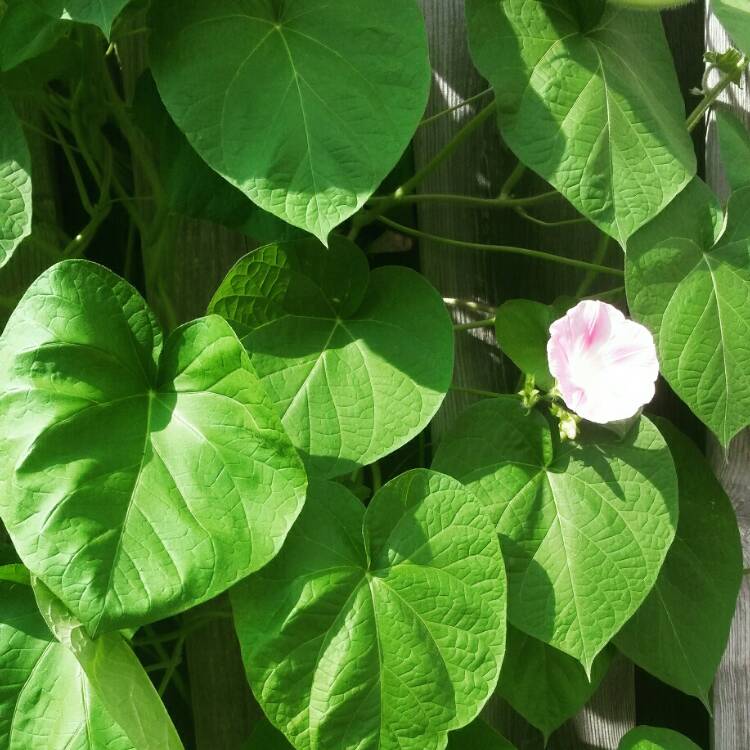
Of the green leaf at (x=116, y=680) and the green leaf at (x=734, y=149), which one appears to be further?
the green leaf at (x=734, y=149)

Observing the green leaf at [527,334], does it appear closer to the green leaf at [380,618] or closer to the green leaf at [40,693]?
the green leaf at [380,618]

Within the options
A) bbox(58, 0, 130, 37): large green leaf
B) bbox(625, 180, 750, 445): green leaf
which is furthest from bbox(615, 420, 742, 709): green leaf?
bbox(58, 0, 130, 37): large green leaf

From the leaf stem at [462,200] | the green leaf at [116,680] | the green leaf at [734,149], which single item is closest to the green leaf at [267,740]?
the green leaf at [116,680]

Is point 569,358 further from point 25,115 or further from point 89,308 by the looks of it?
point 25,115

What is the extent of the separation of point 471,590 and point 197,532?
22 cm

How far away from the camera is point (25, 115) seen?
88cm

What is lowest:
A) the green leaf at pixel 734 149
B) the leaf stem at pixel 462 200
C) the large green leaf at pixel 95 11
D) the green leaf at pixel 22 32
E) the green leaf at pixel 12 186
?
the leaf stem at pixel 462 200

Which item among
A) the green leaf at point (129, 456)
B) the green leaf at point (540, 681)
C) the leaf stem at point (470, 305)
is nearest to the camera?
the green leaf at point (129, 456)

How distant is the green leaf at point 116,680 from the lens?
1.93ft

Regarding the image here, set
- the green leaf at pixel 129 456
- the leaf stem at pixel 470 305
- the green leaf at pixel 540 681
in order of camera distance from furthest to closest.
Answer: the leaf stem at pixel 470 305
the green leaf at pixel 540 681
the green leaf at pixel 129 456

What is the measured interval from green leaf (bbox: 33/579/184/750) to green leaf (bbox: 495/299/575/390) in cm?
39

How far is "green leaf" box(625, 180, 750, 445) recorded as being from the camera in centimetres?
72

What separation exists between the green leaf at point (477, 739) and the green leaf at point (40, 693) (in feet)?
1.05

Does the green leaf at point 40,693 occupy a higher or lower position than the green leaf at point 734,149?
lower
